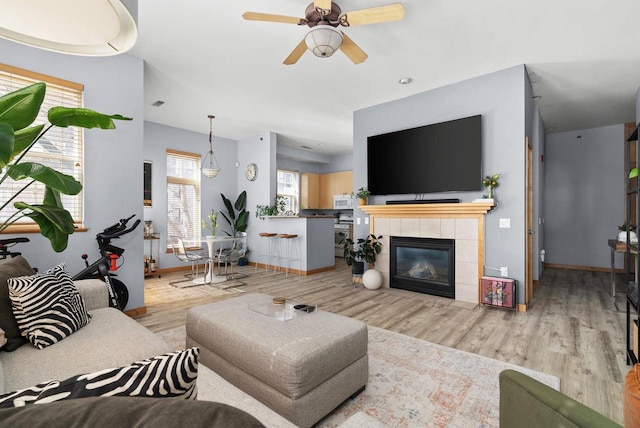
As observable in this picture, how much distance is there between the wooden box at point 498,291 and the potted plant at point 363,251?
1548 millimetres

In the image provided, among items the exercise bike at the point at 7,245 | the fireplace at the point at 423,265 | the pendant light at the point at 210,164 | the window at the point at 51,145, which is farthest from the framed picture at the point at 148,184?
the fireplace at the point at 423,265

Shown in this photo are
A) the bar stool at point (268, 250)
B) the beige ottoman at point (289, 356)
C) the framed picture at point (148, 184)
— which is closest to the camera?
the beige ottoman at point (289, 356)

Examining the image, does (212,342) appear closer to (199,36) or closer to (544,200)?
(199,36)

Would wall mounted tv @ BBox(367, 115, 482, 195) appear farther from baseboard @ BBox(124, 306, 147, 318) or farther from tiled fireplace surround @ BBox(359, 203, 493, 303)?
baseboard @ BBox(124, 306, 147, 318)

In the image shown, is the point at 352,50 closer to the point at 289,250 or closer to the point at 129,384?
the point at 129,384

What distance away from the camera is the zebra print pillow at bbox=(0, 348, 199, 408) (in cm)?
59

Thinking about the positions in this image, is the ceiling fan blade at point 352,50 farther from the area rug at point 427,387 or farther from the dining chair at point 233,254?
the dining chair at point 233,254

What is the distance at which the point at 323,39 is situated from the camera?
2.48 m

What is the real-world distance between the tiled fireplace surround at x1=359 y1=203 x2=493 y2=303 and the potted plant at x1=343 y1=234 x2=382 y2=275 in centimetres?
14

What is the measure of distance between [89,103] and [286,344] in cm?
322

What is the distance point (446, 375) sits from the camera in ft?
7.31

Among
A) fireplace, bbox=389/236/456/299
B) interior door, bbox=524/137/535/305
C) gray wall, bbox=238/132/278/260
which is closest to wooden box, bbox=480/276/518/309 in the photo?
interior door, bbox=524/137/535/305

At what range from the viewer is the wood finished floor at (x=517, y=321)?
2299 millimetres

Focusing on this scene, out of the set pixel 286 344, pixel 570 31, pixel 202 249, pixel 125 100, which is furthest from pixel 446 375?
pixel 202 249
